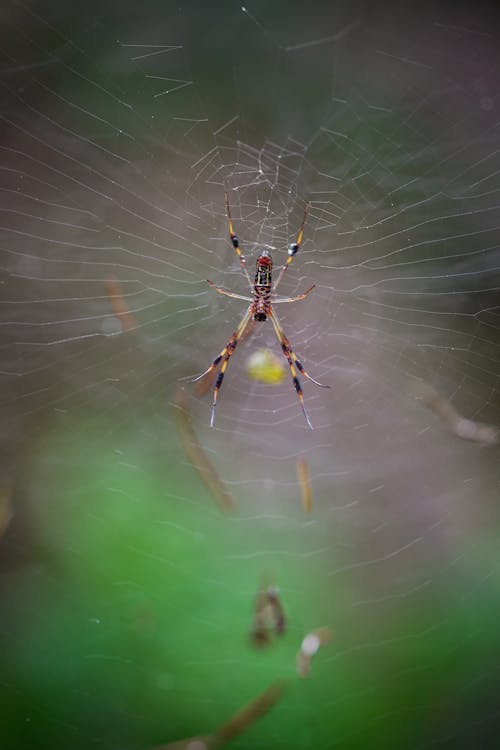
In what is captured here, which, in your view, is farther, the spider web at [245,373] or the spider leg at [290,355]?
the spider leg at [290,355]

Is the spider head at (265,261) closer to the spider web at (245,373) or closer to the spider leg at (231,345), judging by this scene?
the spider web at (245,373)

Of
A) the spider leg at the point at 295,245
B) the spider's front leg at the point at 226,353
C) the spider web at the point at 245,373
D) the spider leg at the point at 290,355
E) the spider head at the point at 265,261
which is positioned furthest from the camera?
the spider leg at the point at 290,355

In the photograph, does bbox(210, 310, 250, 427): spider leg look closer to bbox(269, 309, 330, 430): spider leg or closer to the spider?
the spider

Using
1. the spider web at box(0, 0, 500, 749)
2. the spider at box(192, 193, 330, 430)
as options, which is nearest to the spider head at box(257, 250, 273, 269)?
the spider at box(192, 193, 330, 430)

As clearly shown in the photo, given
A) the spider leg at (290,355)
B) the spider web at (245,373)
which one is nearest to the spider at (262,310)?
the spider leg at (290,355)

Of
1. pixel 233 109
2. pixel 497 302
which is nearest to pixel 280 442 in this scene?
pixel 497 302

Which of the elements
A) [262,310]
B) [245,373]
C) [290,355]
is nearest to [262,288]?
[262,310]

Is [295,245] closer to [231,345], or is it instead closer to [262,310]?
[262,310]

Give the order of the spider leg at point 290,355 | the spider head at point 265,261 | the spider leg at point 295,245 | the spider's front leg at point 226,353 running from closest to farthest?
the spider leg at point 295,245 < the spider head at point 265,261 < the spider's front leg at point 226,353 < the spider leg at point 290,355

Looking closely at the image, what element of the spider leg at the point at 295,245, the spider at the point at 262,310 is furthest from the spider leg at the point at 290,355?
the spider leg at the point at 295,245

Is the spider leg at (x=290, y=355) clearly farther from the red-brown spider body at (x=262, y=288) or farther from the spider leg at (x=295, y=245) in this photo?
the spider leg at (x=295, y=245)
